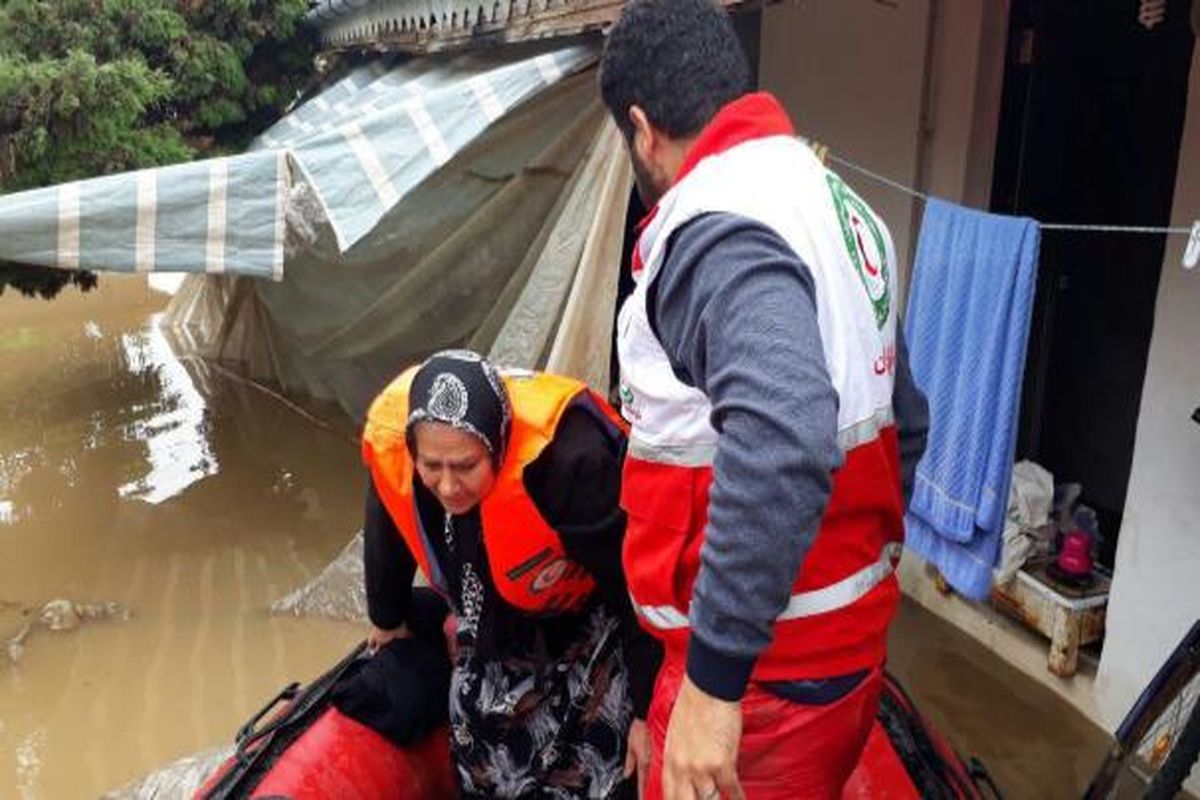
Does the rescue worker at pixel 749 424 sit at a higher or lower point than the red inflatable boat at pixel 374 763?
higher

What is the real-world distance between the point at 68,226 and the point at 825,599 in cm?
325

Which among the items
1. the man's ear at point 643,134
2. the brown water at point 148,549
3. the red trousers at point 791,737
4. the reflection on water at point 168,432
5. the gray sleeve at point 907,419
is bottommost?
the reflection on water at point 168,432

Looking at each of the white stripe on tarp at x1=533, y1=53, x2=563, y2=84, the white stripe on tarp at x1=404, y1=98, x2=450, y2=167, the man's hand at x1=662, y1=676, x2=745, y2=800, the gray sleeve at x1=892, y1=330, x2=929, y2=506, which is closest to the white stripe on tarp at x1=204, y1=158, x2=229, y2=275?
the white stripe on tarp at x1=404, y1=98, x2=450, y2=167

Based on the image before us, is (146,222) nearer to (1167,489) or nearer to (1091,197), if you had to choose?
(1091,197)

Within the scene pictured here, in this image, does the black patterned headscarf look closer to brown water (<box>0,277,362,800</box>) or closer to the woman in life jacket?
the woman in life jacket

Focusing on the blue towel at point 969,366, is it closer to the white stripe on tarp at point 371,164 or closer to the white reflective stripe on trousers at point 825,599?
the white reflective stripe on trousers at point 825,599

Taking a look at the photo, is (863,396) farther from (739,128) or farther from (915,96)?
(915,96)

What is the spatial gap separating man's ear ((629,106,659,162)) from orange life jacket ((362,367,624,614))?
2.44 feet

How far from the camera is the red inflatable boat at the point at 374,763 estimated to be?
2.27 metres

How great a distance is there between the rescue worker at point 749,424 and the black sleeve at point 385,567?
3.05 ft

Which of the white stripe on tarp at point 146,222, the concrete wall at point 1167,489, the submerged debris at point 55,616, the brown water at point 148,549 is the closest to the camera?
the concrete wall at point 1167,489

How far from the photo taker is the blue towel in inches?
107

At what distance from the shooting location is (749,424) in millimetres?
1046

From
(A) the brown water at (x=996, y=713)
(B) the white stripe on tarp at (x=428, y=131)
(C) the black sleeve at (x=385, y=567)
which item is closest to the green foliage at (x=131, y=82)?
(B) the white stripe on tarp at (x=428, y=131)
